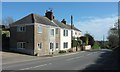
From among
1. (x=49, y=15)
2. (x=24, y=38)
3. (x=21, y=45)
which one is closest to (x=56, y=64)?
(x=24, y=38)

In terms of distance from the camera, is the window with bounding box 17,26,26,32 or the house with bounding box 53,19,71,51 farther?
the house with bounding box 53,19,71,51

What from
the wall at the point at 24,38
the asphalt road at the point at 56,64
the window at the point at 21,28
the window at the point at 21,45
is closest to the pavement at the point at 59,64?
the asphalt road at the point at 56,64

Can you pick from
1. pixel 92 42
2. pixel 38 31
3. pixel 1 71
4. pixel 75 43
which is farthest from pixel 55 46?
pixel 92 42

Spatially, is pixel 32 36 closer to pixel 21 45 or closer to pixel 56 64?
pixel 21 45

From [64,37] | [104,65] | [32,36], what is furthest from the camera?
[64,37]

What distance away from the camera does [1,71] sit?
695 inches

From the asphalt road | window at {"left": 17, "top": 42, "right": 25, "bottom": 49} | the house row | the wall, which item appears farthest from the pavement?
window at {"left": 17, "top": 42, "right": 25, "bottom": 49}

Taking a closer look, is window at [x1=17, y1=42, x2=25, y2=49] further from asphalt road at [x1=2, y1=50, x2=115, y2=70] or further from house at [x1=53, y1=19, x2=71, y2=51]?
asphalt road at [x1=2, y1=50, x2=115, y2=70]

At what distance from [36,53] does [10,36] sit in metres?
7.32

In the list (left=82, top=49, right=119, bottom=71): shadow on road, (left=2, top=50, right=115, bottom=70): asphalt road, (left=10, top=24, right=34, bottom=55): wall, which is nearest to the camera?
(left=2, top=50, right=115, bottom=70): asphalt road

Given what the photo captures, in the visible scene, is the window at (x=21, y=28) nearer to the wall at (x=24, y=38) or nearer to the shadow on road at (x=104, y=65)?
the wall at (x=24, y=38)

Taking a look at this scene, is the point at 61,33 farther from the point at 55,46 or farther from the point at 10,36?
the point at 10,36

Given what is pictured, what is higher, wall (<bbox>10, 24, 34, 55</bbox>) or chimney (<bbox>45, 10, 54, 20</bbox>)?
chimney (<bbox>45, 10, 54, 20</bbox>)

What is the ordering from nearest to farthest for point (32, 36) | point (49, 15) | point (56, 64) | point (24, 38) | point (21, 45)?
point (56, 64), point (32, 36), point (24, 38), point (21, 45), point (49, 15)
